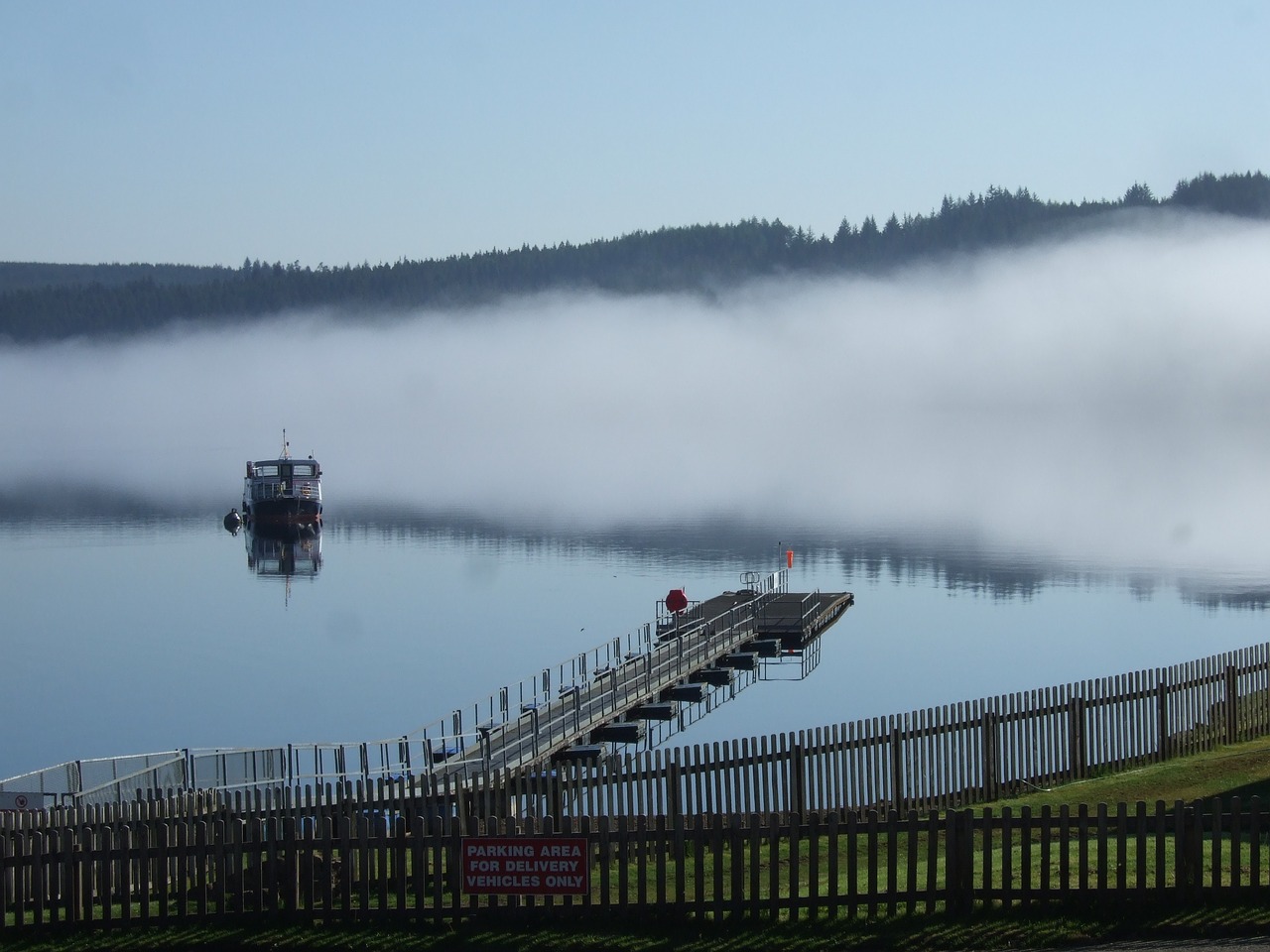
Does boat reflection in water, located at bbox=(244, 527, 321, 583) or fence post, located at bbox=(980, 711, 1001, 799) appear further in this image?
boat reflection in water, located at bbox=(244, 527, 321, 583)

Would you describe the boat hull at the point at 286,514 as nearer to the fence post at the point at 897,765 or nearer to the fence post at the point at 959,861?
the fence post at the point at 897,765

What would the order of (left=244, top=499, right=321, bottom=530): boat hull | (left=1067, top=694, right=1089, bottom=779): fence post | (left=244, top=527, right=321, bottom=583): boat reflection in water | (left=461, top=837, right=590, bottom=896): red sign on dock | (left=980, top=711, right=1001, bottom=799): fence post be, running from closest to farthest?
(left=461, top=837, right=590, bottom=896): red sign on dock, (left=980, top=711, right=1001, bottom=799): fence post, (left=1067, top=694, right=1089, bottom=779): fence post, (left=244, top=527, right=321, bottom=583): boat reflection in water, (left=244, top=499, right=321, bottom=530): boat hull

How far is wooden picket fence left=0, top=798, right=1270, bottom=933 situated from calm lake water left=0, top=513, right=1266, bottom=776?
27.3m

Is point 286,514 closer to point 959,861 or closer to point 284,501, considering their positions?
point 284,501

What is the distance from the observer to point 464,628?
66812 millimetres

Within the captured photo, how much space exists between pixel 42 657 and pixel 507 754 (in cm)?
3500

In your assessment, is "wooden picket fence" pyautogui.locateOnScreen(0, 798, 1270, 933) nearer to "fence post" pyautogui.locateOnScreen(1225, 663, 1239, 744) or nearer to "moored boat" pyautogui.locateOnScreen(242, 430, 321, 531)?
"fence post" pyautogui.locateOnScreen(1225, 663, 1239, 744)

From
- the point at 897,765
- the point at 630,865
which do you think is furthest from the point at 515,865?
the point at 897,765

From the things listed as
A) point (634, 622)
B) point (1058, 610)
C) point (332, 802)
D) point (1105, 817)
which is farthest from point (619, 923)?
point (1058, 610)

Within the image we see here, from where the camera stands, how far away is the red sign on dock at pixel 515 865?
16.2 metres

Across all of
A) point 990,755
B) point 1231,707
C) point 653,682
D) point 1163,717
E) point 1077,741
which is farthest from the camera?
point 653,682

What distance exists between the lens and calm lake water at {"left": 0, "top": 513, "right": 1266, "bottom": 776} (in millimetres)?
49906

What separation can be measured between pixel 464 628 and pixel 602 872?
50975 millimetres

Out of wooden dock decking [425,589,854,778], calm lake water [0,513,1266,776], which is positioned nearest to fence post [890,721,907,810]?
wooden dock decking [425,589,854,778]
